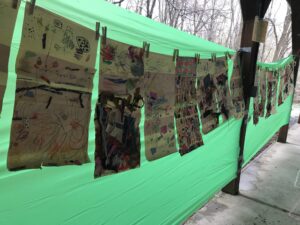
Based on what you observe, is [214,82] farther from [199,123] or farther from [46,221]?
[46,221]

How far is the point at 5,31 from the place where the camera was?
34.4 inches

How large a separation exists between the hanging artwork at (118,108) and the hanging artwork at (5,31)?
1.29ft

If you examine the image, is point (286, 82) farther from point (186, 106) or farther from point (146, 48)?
point (146, 48)

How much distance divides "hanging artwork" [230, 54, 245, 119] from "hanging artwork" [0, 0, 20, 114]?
6.51 feet

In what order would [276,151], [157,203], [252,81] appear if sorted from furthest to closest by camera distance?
[276,151], [252,81], [157,203]

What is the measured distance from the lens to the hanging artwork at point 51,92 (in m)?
0.95

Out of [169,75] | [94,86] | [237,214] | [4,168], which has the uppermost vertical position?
[169,75]

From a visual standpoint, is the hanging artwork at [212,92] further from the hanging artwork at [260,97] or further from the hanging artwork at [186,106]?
the hanging artwork at [260,97]

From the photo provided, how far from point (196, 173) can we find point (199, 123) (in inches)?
17.6

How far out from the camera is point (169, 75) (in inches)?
63.7

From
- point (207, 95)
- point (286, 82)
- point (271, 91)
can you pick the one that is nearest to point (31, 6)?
point (207, 95)

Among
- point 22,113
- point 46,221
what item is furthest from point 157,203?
point 22,113

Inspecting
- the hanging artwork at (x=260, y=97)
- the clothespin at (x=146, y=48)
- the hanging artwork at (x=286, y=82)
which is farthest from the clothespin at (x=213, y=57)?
the hanging artwork at (x=286, y=82)

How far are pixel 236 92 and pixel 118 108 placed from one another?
1.62 m
